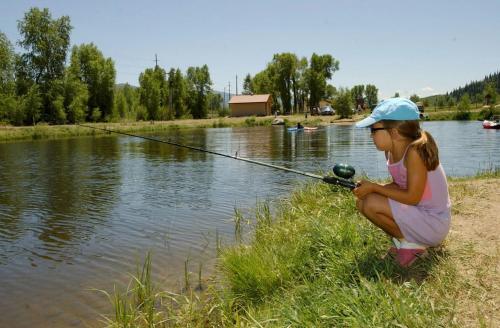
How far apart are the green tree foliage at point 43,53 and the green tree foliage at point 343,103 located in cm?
4778

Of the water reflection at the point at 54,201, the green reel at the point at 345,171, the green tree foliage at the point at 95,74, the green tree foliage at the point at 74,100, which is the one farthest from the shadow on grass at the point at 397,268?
the green tree foliage at the point at 95,74

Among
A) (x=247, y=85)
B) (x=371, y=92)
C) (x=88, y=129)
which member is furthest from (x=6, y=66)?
(x=371, y=92)

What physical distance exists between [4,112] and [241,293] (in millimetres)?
57236

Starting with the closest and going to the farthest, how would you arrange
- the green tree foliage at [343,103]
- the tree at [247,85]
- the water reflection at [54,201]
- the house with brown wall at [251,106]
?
the water reflection at [54,201] < the green tree foliage at [343,103] < the house with brown wall at [251,106] < the tree at [247,85]

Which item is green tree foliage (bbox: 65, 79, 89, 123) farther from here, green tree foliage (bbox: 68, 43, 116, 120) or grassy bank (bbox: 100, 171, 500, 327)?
grassy bank (bbox: 100, 171, 500, 327)

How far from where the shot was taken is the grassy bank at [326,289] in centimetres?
330

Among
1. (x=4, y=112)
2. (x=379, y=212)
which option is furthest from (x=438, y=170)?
(x=4, y=112)

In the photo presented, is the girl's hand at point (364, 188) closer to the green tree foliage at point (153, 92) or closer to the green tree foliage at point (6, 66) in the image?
the green tree foliage at point (6, 66)

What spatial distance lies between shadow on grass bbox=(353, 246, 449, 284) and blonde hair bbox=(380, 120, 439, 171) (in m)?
0.86

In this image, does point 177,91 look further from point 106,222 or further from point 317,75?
point 106,222

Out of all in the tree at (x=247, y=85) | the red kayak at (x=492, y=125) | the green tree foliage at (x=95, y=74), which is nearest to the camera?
the red kayak at (x=492, y=125)

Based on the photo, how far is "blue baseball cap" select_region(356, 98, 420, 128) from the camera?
4164 millimetres

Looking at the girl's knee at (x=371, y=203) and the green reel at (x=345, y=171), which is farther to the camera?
the green reel at (x=345, y=171)

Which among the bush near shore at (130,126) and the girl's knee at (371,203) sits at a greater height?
the bush near shore at (130,126)
